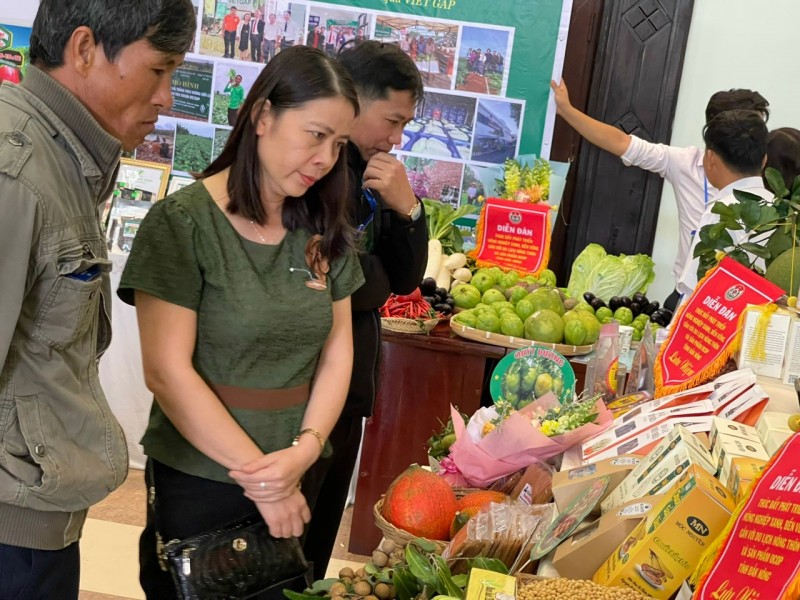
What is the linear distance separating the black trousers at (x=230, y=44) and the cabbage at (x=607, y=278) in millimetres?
2060

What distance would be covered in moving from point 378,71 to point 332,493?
1.08m

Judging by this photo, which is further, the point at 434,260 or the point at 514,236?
the point at 514,236

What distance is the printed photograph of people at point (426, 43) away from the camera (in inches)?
177

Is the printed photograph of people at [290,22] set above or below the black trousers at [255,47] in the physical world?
above

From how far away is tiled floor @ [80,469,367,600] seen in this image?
2.98m

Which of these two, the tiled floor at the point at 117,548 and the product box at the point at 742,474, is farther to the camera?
the tiled floor at the point at 117,548

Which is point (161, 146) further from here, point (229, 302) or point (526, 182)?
point (229, 302)

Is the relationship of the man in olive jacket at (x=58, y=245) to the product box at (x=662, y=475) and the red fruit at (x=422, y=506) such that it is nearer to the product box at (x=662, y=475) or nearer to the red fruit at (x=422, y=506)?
the red fruit at (x=422, y=506)

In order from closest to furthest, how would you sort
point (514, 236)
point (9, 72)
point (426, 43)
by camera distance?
point (514, 236), point (9, 72), point (426, 43)

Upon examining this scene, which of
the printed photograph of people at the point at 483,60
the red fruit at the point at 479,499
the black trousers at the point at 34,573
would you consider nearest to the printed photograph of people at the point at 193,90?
the printed photograph of people at the point at 483,60

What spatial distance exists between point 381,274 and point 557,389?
20.1 inches

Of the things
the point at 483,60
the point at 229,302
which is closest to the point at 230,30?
the point at 483,60

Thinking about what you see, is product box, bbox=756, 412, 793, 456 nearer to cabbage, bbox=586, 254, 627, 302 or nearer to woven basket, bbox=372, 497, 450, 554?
woven basket, bbox=372, 497, 450, 554

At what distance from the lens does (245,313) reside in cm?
174
